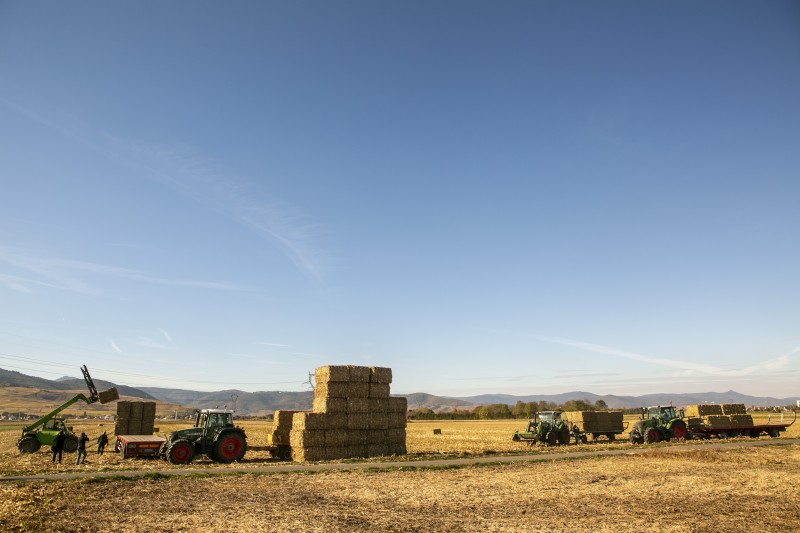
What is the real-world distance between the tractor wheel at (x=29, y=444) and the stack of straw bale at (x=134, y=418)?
5785 mm

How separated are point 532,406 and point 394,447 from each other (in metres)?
119

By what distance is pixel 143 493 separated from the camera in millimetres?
14922

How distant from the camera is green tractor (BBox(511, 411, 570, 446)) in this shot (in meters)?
31.3

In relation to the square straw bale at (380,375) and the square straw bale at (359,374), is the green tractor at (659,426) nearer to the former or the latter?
the square straw bale at (380,375)

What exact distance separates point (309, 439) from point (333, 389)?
2551mm

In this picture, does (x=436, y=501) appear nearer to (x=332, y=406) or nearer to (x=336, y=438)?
(x=336, y=438)

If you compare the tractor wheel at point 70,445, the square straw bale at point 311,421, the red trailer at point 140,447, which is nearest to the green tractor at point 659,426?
the square straw bale at point 311,421

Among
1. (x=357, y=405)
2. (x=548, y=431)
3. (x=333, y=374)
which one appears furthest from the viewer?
(x=548, y=431)

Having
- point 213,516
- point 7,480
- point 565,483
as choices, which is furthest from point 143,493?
point 565,483

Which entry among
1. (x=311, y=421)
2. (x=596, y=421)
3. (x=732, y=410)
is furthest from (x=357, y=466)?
(x=732, y=410)

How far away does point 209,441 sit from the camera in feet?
74.8

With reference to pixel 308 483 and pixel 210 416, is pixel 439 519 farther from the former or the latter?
pixel 210 416

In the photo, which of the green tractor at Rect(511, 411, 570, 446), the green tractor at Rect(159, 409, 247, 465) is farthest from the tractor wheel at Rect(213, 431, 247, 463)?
the green tractor at Rect(511, 411, 570, 446)

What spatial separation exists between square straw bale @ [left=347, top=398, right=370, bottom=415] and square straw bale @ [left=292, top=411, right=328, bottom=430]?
1363mm
